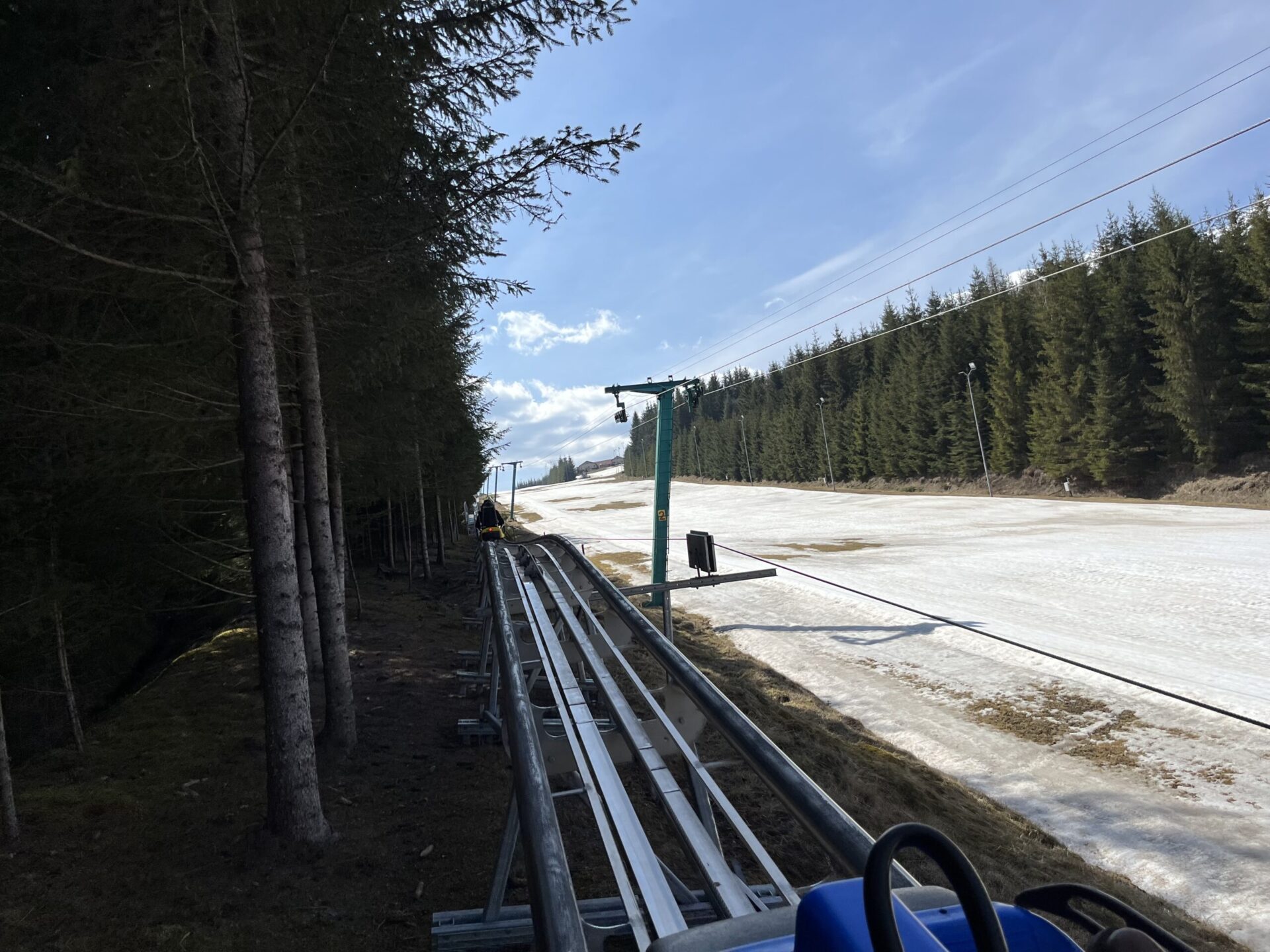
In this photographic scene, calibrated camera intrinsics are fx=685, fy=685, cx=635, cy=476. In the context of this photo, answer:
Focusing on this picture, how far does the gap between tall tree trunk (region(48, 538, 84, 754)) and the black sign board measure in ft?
31.4

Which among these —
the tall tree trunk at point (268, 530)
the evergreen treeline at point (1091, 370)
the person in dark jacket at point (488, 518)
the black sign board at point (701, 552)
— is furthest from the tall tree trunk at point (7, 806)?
the evergreen treeline at point (1091, 370)

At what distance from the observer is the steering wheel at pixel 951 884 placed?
1120mm

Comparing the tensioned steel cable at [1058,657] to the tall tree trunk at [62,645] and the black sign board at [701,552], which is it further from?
the tall tree trunk at [62,645]

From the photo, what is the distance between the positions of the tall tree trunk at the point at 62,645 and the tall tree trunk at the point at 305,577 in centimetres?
221

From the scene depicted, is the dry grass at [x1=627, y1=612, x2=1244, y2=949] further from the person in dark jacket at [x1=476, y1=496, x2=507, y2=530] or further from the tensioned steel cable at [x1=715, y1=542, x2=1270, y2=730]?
the person in dark jacket at [x1=476, y1=496, x2=507, y2=530]

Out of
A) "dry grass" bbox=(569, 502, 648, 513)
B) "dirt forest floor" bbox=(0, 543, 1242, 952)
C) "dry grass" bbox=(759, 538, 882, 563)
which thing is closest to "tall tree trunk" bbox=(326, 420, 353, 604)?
"dirt forest floor" bbox=(0, 543, 1242, 952)

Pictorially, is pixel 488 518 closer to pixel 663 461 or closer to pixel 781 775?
pixel 663 461

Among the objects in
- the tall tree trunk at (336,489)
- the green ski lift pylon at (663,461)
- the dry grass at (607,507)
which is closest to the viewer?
the tall tree trunk at (336,489)

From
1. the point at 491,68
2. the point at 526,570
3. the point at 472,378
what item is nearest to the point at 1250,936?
the point at 526,570

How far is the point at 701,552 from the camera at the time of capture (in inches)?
548

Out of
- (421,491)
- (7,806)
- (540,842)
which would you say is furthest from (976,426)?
(540,842)

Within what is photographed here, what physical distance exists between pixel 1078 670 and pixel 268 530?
11.5m

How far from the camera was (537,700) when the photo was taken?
713cm

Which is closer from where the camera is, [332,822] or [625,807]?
[625,807]
